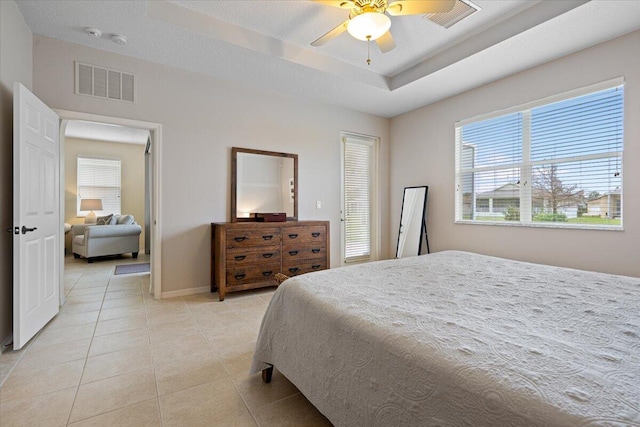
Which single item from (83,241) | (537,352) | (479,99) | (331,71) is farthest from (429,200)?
(83,241)

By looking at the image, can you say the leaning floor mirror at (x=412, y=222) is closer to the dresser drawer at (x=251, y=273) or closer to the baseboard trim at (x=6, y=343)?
the dresser drawer at (x=251, y=273)

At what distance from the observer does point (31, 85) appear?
2875 mm

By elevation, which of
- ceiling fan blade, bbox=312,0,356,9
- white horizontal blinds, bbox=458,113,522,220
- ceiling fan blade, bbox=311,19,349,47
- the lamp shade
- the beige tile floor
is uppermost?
ceiling fan blade, bbox=312,0,356,9

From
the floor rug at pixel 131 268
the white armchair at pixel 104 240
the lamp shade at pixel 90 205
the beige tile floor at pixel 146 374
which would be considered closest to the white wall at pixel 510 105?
the beige tile floor at pixel 146 374

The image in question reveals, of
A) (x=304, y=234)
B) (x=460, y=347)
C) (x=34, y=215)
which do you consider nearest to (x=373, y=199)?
(x=304, y=234)

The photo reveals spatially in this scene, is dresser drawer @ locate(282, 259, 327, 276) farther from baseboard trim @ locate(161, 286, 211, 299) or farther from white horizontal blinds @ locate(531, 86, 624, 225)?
white horizontal blinds @ locate(531, 86, 624, 225)

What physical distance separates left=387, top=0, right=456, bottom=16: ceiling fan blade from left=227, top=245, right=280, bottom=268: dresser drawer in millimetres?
2713

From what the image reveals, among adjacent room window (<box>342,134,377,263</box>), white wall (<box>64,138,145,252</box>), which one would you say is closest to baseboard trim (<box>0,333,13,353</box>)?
adjacent room window (<box>342,134,377,263</box>)

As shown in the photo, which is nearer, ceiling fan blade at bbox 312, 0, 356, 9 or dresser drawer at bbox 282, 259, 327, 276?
ceiling fan blade at bbox 312, 0, 356, 9

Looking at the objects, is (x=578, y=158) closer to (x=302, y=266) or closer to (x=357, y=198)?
(x=357, y=198)

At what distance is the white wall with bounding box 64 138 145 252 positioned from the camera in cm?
707

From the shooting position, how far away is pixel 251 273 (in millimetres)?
3629

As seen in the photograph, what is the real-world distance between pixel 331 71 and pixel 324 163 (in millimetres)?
1438

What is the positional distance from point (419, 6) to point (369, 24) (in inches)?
14.3
